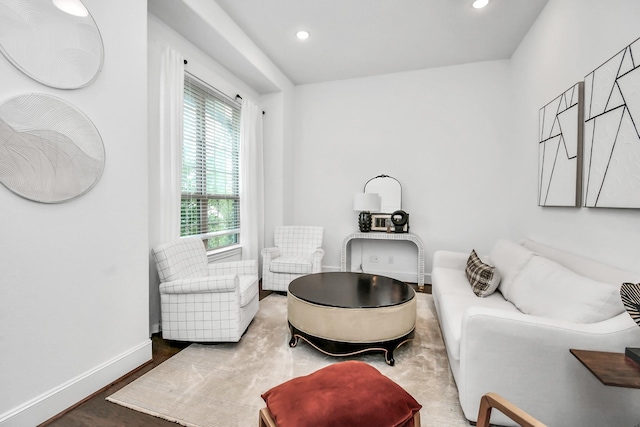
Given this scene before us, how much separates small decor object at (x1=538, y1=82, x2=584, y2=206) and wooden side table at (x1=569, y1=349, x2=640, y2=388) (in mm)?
1469

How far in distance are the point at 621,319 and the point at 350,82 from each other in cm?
419

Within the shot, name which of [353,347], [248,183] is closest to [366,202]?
[248,183]

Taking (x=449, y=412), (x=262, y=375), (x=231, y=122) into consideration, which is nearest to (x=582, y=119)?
(x=449, y=412)

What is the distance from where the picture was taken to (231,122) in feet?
12.7

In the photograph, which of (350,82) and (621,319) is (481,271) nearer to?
(621,319)

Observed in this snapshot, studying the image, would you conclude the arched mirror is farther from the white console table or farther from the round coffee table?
the round coffee table

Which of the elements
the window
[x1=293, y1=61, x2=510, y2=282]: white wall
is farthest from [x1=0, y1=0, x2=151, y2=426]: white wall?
[x1=293, y1=61, x2=510, y2=282]: white wall

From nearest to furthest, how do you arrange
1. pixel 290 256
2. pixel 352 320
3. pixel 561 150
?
pixel 352 320
pixel 561 150
pixel 290 256

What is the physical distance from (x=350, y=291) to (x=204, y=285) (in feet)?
3.76

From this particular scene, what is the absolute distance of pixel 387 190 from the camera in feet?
14.4

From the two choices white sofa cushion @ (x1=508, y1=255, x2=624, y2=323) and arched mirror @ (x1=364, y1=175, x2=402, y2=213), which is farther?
arched mirror @ (x1=364, y1=175, x2=402, y2=213)

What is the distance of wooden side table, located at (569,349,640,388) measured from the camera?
96 centimetres

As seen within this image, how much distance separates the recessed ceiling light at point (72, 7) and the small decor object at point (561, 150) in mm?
3295

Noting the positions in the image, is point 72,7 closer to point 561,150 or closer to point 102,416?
point 102,416
